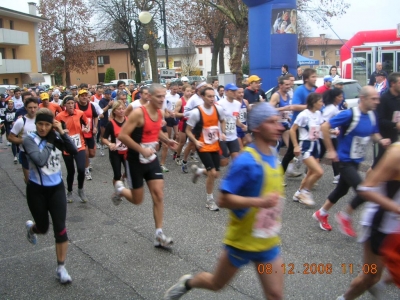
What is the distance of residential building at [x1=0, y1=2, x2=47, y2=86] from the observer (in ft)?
146

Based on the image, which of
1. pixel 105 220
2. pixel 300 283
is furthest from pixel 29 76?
pixel 300 283

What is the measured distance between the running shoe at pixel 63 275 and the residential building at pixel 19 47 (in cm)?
4280

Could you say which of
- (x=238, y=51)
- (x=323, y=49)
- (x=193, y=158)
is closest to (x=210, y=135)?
(x=193, y=158)

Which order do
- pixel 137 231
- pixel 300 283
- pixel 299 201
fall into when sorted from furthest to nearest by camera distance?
1. pixel 299 201
2. pixel 137 231
3. pixel 300 283

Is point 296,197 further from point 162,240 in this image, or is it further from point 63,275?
point 63,275

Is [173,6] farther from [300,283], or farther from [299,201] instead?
[300,283]

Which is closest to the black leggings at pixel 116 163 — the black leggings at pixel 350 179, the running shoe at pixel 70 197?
the running shoe at pixel 70 197

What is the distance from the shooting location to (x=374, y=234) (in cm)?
324

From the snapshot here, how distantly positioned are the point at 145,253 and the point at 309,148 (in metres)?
3.10

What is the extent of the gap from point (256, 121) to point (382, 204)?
1012 millimetres

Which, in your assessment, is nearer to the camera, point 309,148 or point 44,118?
point 44,118

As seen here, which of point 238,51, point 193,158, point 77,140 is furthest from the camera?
point 238,51

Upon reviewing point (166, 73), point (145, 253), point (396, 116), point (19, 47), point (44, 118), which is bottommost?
point (145, 253)

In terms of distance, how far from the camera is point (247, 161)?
3010mm
